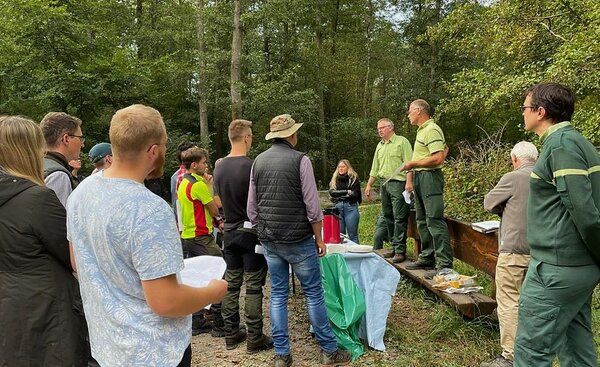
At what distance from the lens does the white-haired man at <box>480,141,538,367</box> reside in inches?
119

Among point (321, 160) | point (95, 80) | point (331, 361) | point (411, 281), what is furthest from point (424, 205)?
point (321, 160)

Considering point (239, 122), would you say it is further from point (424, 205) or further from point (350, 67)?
point (350, 67)

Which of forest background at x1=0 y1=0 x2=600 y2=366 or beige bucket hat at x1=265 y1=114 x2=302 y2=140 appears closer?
beige bucket hat at x1=265 y1=114 x2=302 y2=140

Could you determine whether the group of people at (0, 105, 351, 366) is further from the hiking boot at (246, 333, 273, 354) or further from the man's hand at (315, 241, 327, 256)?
the hiking boot at (246, 333, 273, 354)

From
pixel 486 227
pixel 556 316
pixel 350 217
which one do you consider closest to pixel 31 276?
pixel 556 316

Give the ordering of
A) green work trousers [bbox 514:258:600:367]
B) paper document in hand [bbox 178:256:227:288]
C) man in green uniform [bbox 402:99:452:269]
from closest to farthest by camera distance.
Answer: paper document in hand [bbox 178:256:227:288] → green work trousers [bbox 514:258:600:367] → man in green uniform [bbox 402:99:452:269]

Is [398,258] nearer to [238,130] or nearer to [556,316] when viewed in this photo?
[238,130]

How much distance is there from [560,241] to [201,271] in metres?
1.77

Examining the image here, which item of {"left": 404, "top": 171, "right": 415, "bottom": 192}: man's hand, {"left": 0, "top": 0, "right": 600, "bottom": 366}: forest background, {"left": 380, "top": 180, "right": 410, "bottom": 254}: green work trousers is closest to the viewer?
{"left": 404, "top": 171, "right": 415, "bottom": 192}: man's hand

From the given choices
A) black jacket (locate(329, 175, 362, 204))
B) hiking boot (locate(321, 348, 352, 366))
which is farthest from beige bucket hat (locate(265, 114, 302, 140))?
black jacket (locate(329, 175, 362, 204))

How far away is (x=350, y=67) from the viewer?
2164cm

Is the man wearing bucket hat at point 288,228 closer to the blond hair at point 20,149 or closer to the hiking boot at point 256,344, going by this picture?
the hiking boot at point 256,344

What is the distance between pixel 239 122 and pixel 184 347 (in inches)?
99.4

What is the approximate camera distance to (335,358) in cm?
349
